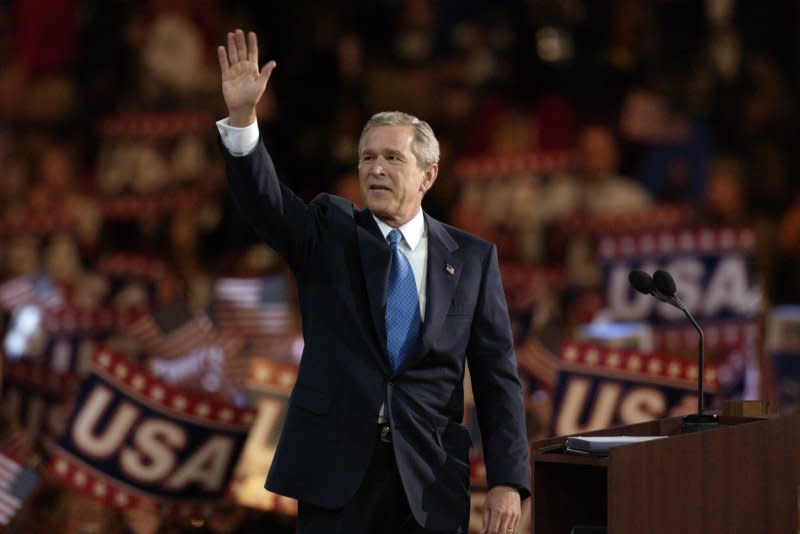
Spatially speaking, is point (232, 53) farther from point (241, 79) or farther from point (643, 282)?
point (643, 282)

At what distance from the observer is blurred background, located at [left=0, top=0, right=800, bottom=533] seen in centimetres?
752

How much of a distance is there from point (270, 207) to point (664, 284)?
2.80 ft

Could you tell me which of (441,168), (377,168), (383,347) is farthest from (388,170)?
(441,168)

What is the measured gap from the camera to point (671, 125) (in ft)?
32.6

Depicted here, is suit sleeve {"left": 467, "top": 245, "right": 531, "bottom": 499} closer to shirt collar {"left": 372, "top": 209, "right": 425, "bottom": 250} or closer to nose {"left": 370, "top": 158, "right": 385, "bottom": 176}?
shirt collar {"left": 372, "top": 209, "right": 425, "bottom": 250}

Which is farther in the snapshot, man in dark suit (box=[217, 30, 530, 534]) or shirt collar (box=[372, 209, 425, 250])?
shirt collar (box=[372, 209, 425, 250])

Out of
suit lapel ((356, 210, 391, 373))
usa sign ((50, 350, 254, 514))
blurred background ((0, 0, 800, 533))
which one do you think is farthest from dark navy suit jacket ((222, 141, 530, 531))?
blurred background ((0, 0, 800, 533))

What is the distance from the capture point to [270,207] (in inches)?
134

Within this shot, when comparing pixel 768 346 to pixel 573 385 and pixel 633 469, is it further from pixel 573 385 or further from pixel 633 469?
pixel 633 469

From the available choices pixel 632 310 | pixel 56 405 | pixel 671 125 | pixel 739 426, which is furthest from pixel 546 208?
pixel 739 426

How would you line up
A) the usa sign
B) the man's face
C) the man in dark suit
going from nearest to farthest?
the man in dark suit < the man's face < the usa sign

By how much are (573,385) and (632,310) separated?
184cm

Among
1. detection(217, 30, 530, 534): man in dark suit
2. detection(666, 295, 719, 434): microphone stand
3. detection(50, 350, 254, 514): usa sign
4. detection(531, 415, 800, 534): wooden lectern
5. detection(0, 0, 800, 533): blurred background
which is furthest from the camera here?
detection(0, 0, 800, 533): blurred background

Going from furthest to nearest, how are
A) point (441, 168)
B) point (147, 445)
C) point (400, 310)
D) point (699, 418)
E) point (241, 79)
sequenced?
point (441, 168), point (147, 445), point (699, 418), point (400, 310), point (241, 79)
